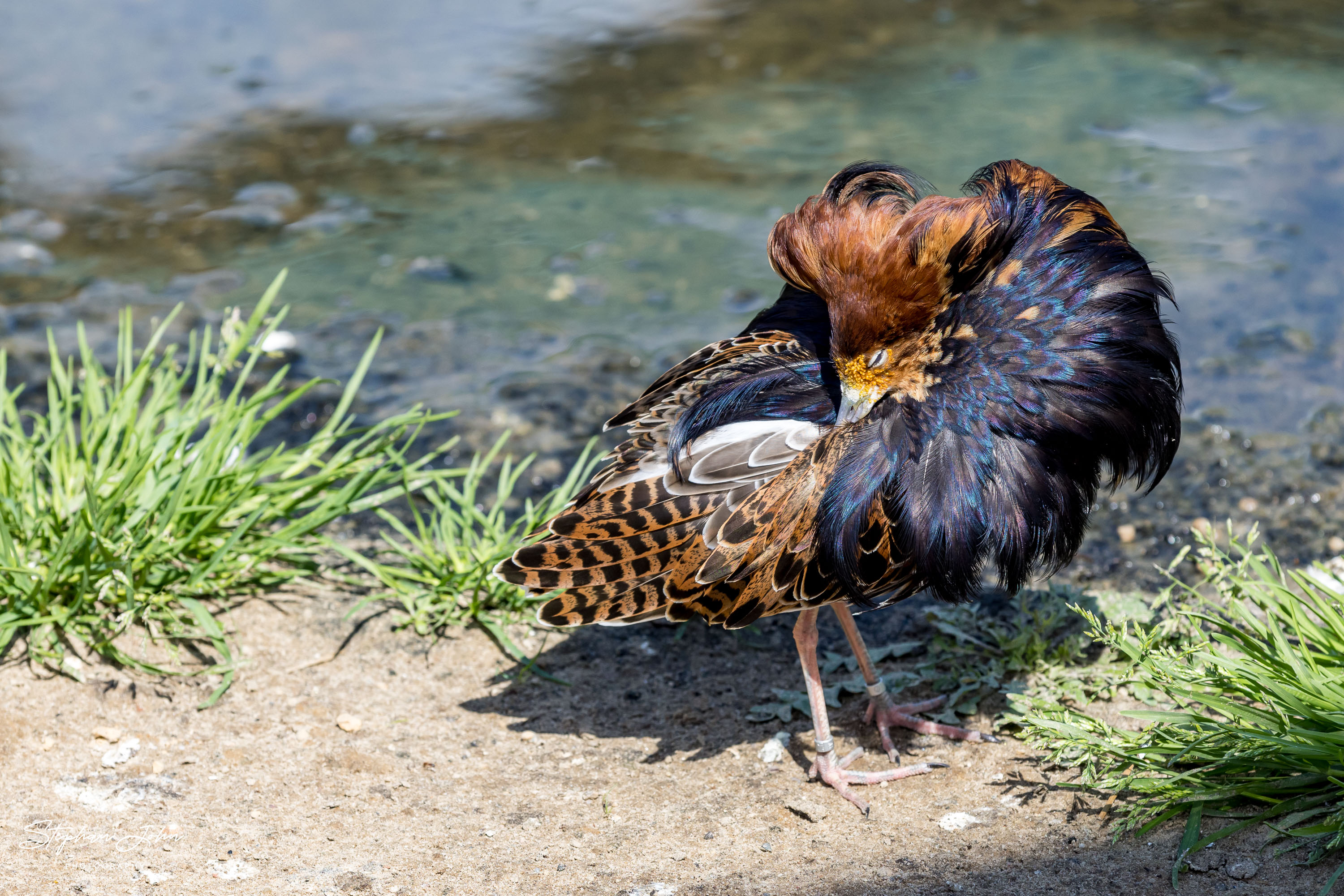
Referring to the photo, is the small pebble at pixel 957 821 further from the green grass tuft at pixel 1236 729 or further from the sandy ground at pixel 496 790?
the green grass tuft at pixel 1236 729

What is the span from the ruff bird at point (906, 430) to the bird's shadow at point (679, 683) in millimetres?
541

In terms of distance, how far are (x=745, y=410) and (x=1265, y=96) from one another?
667cm

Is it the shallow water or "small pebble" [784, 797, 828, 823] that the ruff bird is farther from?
the shallow water

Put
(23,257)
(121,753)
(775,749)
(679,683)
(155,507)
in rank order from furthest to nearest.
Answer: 1. (23,257)
2. (679,683)
3. (155,507)
4. (775,749)
5. (121,753)

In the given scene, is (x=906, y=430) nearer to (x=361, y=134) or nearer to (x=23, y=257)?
(x=23, y=257)

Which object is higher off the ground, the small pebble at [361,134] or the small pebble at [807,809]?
the small pebble at [361,134]

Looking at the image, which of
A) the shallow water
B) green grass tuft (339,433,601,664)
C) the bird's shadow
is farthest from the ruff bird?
the shallow water

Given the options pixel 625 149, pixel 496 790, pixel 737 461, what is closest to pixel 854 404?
pixel 737 461

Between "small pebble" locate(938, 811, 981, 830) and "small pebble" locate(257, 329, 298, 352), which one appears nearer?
"small pebble" locate(938, 811, 981, 830)

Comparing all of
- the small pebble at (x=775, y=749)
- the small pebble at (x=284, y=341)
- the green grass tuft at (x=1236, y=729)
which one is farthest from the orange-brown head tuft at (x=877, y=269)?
the small pebble at (x=284, y=341)

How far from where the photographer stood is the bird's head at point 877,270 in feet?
10.5

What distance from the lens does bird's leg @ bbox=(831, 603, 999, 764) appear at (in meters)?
4.02

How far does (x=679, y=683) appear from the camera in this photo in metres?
4.48

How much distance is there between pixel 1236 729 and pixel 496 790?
2245mm
